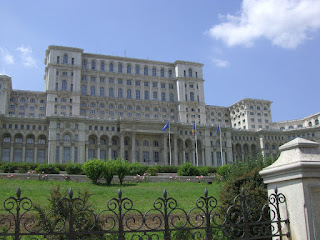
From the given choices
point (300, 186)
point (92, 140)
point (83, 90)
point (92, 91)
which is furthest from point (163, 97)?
point (300, 186)

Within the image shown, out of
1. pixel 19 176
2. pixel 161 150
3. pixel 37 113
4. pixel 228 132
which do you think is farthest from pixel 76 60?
pixel 19 176

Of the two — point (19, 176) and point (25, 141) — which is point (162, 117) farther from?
point (19, 176)

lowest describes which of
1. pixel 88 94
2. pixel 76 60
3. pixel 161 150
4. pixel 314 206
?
pixel 314 206

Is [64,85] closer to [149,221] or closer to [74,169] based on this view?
[74,169]

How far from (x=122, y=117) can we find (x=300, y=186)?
250 feet

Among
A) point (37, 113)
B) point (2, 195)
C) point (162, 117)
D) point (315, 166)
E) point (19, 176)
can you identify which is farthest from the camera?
point (162, 117)

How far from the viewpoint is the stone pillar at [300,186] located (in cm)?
595

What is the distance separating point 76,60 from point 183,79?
102ft

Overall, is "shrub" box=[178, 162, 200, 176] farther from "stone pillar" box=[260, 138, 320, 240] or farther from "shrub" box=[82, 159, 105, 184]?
"stone pillar" box=[260, 138, 320, 240]

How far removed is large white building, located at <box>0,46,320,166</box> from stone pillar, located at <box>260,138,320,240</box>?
6942 centimetres

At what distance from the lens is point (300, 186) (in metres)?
6.09

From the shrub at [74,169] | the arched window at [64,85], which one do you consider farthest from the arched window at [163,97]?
the shrub at [74,169]

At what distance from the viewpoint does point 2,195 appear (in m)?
19.3

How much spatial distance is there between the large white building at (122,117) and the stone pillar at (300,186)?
69.4 m
